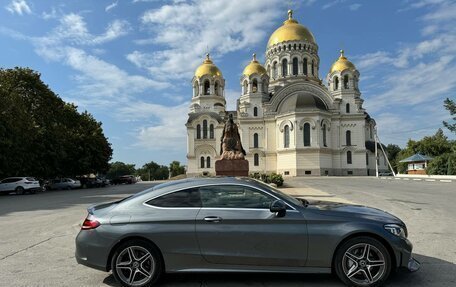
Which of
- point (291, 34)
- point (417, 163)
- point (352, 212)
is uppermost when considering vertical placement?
point (291, 34)

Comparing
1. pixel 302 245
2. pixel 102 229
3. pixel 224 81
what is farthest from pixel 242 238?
pixel 224 81

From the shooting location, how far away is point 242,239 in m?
5.33

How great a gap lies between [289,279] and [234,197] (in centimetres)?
137

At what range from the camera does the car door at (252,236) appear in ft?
17.4

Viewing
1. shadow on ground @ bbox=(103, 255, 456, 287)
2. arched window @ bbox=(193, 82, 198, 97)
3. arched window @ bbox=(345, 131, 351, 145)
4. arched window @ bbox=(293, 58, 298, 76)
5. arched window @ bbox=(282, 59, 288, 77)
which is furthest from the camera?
arched window @ bbox=(193, 82, 198, 97)

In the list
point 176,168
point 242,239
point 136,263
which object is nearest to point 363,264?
point 242,239

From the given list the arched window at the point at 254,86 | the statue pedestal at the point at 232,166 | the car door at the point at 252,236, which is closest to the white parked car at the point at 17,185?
the statue pedestal at the point at 232,166

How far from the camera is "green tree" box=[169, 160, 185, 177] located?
391 feet

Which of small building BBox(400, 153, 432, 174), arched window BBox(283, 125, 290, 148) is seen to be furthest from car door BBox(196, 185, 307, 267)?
arched window BBox(283, 125, 290, 148)

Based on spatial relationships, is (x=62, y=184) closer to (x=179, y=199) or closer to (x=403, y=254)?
(x=179, y=199)

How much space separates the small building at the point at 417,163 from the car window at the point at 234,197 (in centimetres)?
5625

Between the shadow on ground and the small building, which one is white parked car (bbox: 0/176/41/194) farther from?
the small building

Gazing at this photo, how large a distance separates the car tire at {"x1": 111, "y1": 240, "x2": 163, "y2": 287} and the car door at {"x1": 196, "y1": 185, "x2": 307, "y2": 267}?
66cm

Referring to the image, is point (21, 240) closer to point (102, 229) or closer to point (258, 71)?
point (102, 229)
